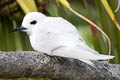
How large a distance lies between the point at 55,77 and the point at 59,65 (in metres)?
0.04

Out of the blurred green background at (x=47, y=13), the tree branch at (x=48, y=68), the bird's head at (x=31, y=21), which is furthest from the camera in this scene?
the blurred green background at (x=47, y=13)

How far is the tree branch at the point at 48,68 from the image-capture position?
758mm

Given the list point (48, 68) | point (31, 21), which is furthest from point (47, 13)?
point (48, 68)

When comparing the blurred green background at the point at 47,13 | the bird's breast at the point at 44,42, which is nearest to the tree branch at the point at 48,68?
the bird's breast at the point at 44,42

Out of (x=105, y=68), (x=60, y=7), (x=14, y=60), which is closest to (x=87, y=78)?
(x=105, y=68)

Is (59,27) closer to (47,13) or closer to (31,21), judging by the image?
(31,21)

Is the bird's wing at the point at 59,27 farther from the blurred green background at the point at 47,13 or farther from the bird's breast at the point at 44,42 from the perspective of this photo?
the blurred green background at the point at 47,13

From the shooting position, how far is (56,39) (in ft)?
2.70

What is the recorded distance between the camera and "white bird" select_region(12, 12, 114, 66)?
0.77 metres

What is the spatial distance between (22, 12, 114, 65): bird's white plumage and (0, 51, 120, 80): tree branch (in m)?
0.02

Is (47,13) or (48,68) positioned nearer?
(48,68)

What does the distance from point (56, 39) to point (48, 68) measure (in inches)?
2.3

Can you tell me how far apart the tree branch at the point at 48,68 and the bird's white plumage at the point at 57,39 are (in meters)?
0.02

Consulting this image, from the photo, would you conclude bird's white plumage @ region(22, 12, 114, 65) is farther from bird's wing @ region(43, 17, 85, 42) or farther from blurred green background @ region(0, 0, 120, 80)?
blurred green background @ region(0, 0, 120, 80)
